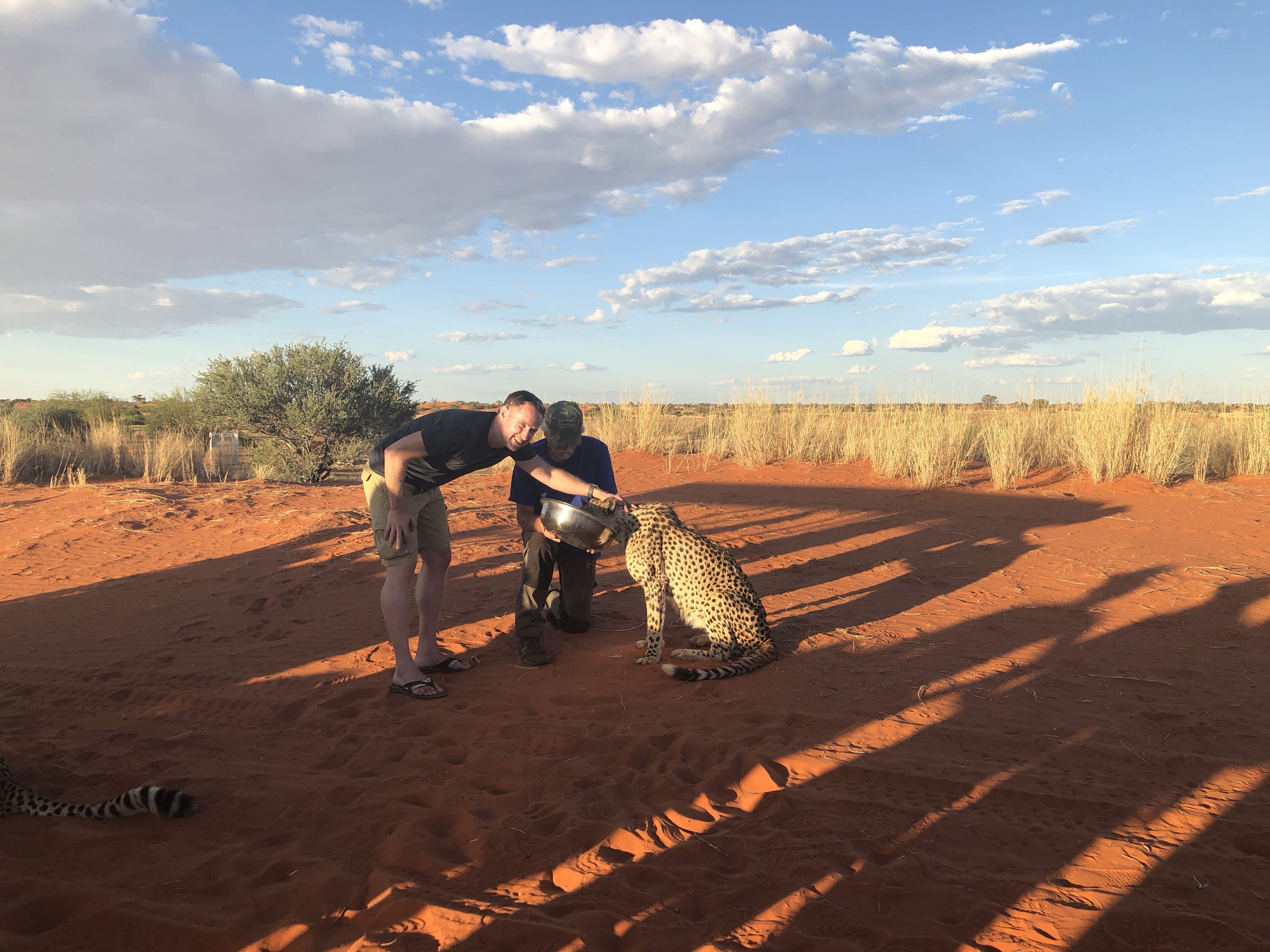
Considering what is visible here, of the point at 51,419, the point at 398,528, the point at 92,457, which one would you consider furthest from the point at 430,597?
the point at 51,419

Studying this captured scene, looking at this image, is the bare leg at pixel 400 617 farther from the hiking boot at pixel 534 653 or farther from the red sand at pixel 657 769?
the hiking boot at pixel 534 653

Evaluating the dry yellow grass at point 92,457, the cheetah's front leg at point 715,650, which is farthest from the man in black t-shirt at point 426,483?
the dry yellow grass at point 92,457

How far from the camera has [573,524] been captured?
4188 millimetres

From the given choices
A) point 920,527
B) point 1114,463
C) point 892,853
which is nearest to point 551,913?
point 892,853

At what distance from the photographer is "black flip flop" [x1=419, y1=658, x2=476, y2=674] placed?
441 cm

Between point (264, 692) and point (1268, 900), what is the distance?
4703 millimetres

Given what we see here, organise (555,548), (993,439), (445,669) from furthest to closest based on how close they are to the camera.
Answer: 1. (993,439)
2. (555,548)
3. (445,669)

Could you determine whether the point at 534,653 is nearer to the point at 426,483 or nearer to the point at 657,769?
the point at 426,483

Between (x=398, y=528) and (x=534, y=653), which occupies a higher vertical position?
(x=398, y=528)

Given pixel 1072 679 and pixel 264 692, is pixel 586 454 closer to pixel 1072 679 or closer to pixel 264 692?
pixel 264 692

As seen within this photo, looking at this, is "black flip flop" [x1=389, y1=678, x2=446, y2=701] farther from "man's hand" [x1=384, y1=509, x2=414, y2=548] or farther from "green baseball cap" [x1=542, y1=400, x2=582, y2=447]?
"green baseball cap" [x1=542, y1=400, x2=582, y2=447]

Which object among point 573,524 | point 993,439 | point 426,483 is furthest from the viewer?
point 993,439

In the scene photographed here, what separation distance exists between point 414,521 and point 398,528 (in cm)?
20

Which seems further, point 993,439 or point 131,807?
point 993,439
